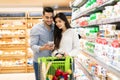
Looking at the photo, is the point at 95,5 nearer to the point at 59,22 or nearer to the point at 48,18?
the point at 59,22

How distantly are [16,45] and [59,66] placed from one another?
6.20 metres

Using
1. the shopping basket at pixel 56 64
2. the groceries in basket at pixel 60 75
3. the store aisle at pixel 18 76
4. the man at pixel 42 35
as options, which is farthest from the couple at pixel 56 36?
the store aisle at pixel 18 76

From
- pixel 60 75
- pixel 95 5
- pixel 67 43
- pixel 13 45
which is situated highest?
pixel 95 5

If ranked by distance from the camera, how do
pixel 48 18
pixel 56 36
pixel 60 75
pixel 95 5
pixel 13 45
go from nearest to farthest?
pixel 60 75
pixel 48 18
pixel 56 36
pixel 95 5
pixel 13 45

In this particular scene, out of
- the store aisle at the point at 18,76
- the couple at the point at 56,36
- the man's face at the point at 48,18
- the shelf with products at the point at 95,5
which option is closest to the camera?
the shelf with products at the point at 95,5

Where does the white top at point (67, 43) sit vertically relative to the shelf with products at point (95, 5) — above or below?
below

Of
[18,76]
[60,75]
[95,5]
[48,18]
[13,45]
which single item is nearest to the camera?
[60,75]

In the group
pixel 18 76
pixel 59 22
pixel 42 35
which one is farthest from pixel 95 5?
pixel 18 76

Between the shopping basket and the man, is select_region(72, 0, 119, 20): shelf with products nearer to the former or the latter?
the man

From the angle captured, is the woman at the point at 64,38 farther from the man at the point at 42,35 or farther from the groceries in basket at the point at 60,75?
the groceries in basket at the point at 60,75

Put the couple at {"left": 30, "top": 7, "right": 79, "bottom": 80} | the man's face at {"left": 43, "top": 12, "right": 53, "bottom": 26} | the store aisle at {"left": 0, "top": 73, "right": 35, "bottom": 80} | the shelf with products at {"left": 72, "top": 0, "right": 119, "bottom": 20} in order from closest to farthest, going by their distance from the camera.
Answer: the shelf with products at {"left": 72, "top": 0, "right": 119, "bottom": 20} → the man's face at {"left": 43, "top": 12, "right": 53, "bottom": 26} → the couple at {"left": 30, "top": 7, "right": 79, "bottom": 80} → the store aisle at {"left": 0, "top": 73, "right": 35, "bottom": 80}

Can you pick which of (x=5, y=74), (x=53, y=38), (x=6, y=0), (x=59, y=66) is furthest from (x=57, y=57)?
(x=5, y=74)

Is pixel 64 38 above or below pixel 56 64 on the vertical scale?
above

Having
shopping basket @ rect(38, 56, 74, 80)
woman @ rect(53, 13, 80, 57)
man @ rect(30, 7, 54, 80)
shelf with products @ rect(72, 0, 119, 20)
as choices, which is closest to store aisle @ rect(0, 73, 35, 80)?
shelf with products @ rect(72, 0, 119, 20)
